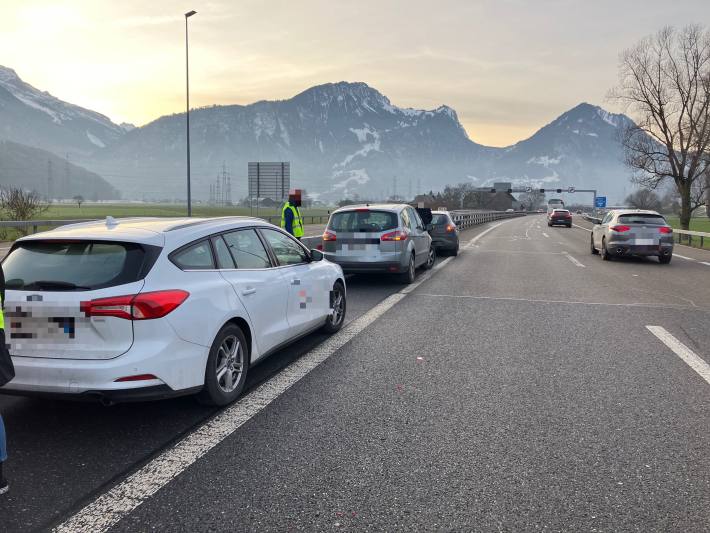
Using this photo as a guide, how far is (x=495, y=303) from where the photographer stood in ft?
29.8

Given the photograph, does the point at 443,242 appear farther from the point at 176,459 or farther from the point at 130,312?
the point at 176,459

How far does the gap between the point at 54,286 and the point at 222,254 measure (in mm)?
1258

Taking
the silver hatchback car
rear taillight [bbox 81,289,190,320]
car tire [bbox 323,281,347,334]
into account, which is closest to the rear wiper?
rear taillight [bbox 81,289,190,320]

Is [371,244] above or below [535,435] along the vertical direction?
above

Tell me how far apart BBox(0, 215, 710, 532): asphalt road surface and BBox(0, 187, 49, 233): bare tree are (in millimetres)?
22335

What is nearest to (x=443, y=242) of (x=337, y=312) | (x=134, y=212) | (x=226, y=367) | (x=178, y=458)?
(x=337, y=312)

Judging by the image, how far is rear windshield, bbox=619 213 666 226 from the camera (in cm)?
1535

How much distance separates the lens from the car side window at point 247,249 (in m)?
4.76

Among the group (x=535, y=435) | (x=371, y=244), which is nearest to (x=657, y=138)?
(x=371, y=244)

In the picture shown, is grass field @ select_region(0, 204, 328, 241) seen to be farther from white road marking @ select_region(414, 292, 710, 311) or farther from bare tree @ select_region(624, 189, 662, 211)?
bare tree @ select_region(624, 189, 662, 211)

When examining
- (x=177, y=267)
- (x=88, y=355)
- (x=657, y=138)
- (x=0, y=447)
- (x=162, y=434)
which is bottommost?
(x=162, y=434)

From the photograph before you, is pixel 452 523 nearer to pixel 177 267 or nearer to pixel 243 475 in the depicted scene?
pixel 243 475

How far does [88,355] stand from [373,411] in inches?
78.7

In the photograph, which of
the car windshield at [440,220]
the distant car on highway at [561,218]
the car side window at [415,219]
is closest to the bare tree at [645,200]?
the distant car on highway at [561,218]
